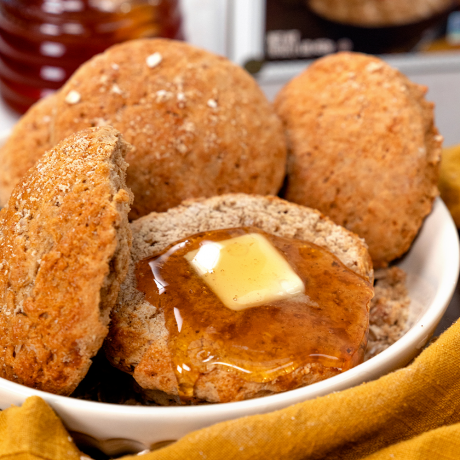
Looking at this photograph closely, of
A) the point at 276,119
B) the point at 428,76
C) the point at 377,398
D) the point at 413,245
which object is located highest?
the point at 276,119

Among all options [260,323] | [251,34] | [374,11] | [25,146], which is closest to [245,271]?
[260,323]

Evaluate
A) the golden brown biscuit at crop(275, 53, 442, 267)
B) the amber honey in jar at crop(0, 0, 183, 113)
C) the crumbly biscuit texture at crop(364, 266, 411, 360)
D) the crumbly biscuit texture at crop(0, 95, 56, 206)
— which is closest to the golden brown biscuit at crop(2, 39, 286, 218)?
the crumbly biscuit texture at crop(0, 95, 56, 206)

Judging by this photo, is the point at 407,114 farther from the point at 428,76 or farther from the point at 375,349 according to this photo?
the point at 428,76

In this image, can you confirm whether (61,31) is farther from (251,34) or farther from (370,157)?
(370,157)

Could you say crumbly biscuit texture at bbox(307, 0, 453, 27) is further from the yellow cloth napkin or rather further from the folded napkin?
the yellow cloth napkin

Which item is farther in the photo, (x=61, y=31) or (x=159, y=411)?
(x=61, y=31)

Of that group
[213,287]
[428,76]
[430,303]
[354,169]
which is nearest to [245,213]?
[213,287]
